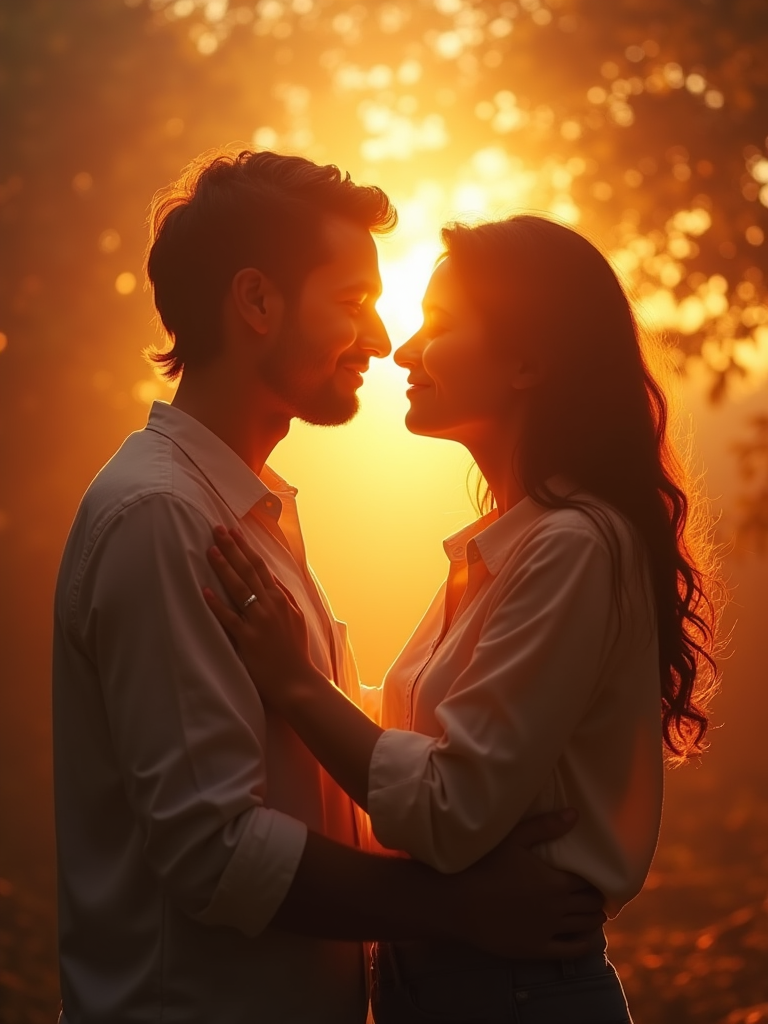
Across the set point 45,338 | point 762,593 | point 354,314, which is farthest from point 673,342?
point 762,593

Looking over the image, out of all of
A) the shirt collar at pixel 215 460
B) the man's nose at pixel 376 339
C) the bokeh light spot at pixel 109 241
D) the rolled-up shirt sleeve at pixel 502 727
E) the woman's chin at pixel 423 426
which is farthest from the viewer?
the bokeh light spot at pixel 109 241

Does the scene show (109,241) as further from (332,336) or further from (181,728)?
(181,728)

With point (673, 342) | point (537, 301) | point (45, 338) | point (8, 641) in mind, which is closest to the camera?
point (537, 301)

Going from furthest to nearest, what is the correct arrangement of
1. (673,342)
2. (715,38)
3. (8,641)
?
(8,641) < (673,342) < (715,38)

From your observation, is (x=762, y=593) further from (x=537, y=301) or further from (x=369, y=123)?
(x=537, y=301)

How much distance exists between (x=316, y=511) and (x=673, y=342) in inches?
243

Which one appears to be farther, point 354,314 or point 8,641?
point 8,641

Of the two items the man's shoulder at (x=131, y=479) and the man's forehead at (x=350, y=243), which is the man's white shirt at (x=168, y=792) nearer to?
the man's shoulder at (x=131, y=479)

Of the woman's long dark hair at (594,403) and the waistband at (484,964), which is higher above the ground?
the woman's long dark hair at (594,403)

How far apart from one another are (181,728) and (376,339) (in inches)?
51.5

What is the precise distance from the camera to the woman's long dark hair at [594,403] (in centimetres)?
273

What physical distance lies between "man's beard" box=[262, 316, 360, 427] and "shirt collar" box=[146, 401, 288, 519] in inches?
10.9

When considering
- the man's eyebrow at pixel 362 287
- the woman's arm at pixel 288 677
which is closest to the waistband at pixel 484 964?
the woman's arm at pixel 288 677

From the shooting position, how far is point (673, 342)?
6.79m
